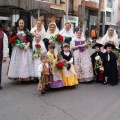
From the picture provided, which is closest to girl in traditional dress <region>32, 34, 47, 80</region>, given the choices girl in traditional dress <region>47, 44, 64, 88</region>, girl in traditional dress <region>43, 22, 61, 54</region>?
girl in traditional dress <region>43, 22, 61, 54</region>

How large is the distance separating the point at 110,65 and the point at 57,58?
1.63 meters

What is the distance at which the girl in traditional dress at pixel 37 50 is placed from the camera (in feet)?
21.1

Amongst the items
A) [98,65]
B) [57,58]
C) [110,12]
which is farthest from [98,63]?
[110,12]

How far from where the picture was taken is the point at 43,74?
18.0ft

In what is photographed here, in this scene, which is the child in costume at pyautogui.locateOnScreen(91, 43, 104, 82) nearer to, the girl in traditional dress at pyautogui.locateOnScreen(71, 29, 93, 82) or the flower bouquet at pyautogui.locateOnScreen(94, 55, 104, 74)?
the flower bouquet at pyautogui.locateOnScreen(94, 55, 104, 74)

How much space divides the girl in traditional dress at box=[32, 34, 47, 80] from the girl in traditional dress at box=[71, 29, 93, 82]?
2.98ft

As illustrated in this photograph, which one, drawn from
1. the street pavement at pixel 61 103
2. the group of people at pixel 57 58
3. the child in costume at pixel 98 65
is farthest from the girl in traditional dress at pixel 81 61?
the street pavement at pixel 61 103

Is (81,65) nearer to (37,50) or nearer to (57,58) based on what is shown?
(57,58)

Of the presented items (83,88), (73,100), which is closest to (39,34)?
(83,88)

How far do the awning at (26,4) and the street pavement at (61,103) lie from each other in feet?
39.6

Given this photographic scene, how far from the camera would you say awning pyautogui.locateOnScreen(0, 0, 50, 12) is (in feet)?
56.6

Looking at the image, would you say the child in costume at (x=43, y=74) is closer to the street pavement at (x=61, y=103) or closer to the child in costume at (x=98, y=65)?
the street pavement at (x=61, y=103)

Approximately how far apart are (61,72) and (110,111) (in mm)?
1884

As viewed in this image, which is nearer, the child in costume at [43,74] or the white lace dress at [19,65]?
the child in costume at [43,74]
